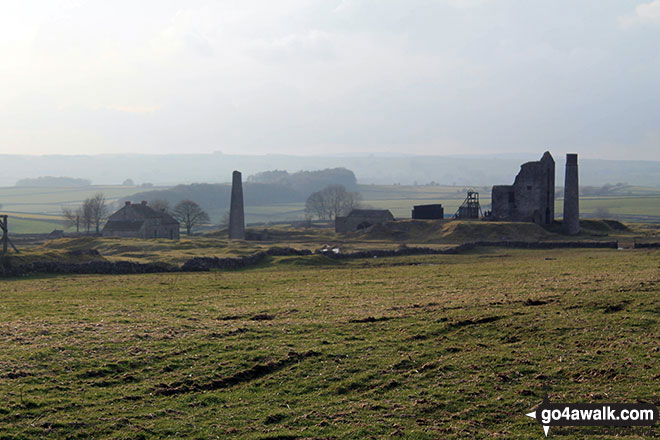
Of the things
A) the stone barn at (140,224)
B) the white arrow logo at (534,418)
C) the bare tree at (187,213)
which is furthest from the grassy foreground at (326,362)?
the bare tree at (187,213)

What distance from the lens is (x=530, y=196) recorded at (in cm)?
8231

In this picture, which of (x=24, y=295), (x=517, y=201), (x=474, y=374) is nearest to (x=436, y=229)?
(x=517, y=201)

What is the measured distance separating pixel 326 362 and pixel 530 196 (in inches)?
2861

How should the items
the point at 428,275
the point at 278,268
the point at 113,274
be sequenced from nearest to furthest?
the point at 428,275, the point at 113,274, the point at 278,268

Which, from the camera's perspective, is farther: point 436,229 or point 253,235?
point 253,235

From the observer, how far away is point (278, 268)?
41375 millimetres

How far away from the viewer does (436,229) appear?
3051 inches

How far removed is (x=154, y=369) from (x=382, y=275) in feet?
69.6

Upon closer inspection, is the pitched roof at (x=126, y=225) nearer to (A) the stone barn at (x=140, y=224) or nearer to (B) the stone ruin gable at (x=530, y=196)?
(A) the stone barn at (x=140, y=224)

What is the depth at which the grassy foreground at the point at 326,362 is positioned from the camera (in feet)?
37.3

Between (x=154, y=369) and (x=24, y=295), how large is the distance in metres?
14.5

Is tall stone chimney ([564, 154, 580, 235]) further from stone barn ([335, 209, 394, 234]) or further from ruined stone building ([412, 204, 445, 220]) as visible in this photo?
stone barn ([335, 209, 394, 234])

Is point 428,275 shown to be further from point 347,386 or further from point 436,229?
point 436,229

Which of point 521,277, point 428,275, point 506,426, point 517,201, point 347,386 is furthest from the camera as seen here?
point 517,201
